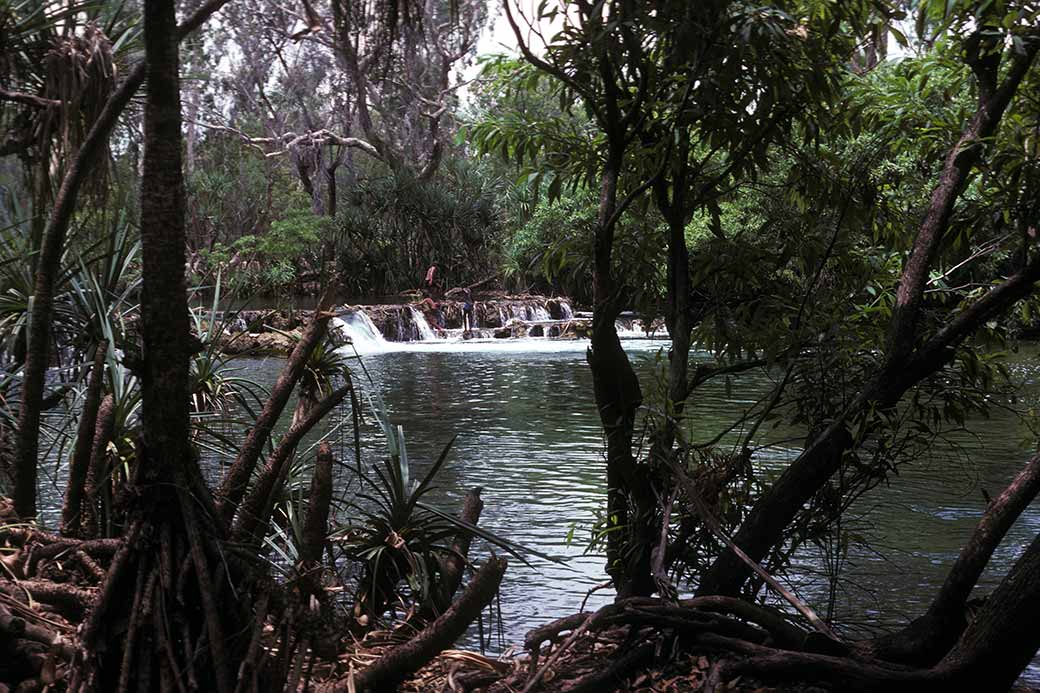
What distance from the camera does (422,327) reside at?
25.2 meters

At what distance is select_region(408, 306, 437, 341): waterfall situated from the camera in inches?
990

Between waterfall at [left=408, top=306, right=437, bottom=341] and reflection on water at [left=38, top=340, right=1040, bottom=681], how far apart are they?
287 inches

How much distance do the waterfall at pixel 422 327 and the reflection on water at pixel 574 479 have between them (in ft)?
24.0

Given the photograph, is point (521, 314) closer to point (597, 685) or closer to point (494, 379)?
point (494, 379)

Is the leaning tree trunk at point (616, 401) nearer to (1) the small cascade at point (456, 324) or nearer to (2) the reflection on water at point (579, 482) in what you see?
(2) the reflection on water at point (579, 482)

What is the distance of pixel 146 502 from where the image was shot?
299 cm

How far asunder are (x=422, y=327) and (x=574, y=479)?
1673 centimetres

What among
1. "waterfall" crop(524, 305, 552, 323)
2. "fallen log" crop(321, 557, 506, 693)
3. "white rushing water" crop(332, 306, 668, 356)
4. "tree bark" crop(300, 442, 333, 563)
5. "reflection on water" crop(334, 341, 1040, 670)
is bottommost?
"reflection on water" crop(334, 341, 1040, 670)

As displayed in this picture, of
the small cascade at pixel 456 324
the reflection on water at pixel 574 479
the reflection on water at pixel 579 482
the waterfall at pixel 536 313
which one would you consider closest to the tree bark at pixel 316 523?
the reflection on water at pixel 574 479

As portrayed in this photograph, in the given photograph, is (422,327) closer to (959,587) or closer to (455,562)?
(455,562)

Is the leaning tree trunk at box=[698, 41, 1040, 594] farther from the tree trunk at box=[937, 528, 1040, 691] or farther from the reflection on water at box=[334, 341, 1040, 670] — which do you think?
the tree trunk at box=[937, 528, 1040, 691]

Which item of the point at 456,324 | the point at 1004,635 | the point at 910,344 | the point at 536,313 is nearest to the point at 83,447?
the point at 910,344

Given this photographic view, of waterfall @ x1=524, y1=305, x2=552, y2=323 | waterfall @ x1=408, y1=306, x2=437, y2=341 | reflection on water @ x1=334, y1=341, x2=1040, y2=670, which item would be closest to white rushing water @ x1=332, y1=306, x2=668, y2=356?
waterfall @ x1=408, y1=306, x2=437, y2=341

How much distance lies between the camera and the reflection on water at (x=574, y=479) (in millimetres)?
5758
